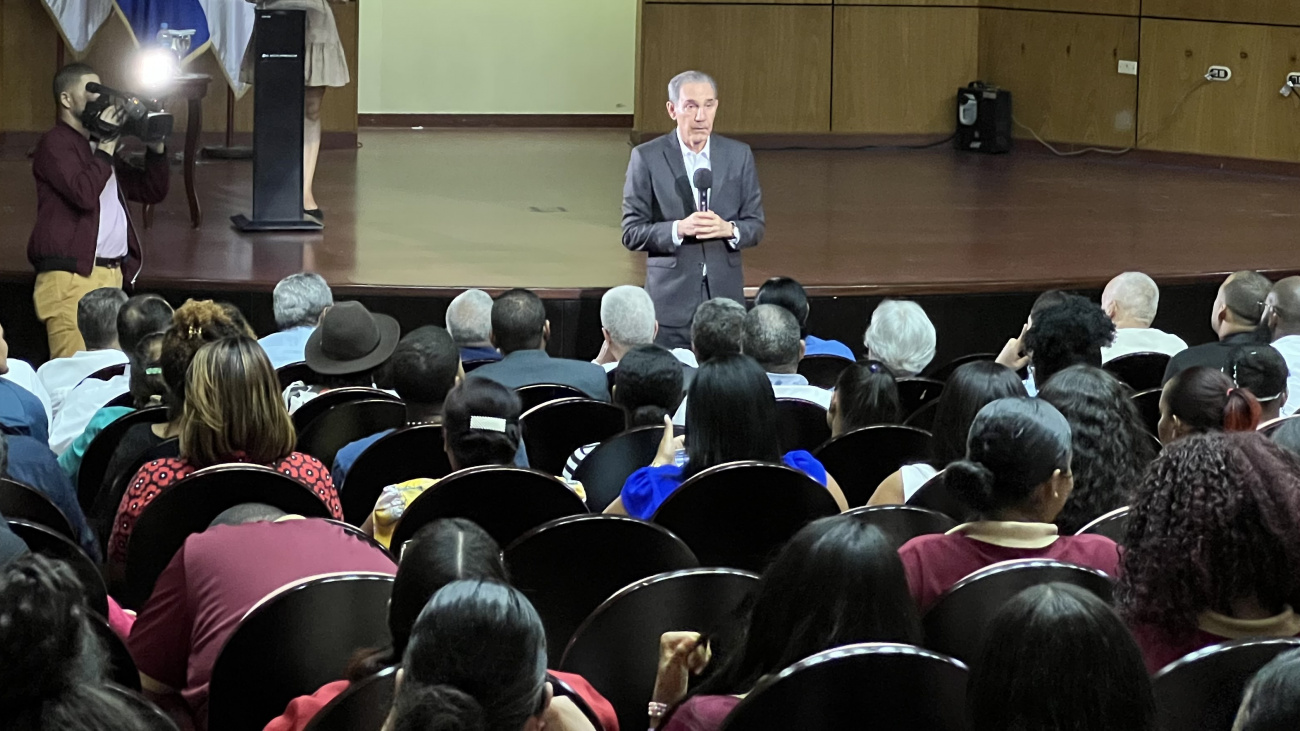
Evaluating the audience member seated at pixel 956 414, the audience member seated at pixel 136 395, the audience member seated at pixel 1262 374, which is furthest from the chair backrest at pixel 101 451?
the audience member seated at pixel 1262 374

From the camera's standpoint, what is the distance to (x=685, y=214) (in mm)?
5316

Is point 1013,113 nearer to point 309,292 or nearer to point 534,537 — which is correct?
point 309,292

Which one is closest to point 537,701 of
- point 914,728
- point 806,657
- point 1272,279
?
point 806,657

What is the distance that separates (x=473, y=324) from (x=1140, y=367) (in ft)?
6.53

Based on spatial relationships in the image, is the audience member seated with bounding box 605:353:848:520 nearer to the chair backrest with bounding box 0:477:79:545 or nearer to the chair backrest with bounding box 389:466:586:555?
the chair backrest with bounding box 389:466:586:555

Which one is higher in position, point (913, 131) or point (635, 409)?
point (913, 131)

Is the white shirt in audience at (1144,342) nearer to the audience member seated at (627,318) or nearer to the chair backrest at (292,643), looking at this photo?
the audience member seated at (627,318)

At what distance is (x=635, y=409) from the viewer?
12.0 ft

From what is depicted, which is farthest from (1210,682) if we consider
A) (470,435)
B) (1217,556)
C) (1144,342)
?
(1144,342)

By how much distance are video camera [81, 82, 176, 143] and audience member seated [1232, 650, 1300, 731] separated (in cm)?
488

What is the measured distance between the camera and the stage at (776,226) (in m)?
6.13

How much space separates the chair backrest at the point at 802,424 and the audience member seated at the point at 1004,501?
1.40 metres

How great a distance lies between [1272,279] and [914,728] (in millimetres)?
5453

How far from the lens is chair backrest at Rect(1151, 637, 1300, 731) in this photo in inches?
72.8
